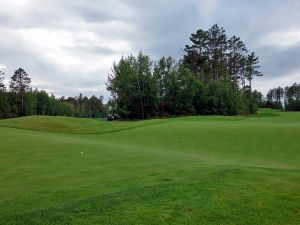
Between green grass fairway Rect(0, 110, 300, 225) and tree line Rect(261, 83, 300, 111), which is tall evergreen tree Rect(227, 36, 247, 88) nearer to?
tree line Rect(261, 83, 300, 111)

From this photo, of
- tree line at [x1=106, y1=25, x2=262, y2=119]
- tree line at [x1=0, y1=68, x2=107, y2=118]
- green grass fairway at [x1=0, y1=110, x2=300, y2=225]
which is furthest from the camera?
tree line at [x1=0, y1=68, x2=107, y2=118]

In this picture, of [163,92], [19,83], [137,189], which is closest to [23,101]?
[19,83]

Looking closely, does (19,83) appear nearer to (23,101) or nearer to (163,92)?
(23,101)

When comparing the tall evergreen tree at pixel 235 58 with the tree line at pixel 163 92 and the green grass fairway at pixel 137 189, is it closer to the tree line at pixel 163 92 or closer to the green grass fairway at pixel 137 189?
the tree line at pixel 163 92

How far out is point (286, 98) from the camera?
14738 cm

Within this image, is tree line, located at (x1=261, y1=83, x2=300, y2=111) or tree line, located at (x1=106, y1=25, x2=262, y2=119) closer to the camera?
tree line, located at (x1=106, y1=25, x2=262, y2=119)

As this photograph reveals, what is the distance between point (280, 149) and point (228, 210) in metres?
15.4

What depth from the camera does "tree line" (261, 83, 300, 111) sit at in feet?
329

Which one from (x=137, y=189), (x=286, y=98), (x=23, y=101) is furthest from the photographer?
(x=286, y=98)

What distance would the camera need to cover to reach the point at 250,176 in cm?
1007

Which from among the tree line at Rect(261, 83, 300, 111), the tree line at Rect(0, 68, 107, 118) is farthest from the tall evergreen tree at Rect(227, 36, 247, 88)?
the tree line at Rect(0, 68, 107, 118)

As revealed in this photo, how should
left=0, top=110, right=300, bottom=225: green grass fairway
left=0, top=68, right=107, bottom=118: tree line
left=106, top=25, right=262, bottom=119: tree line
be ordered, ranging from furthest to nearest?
left=0, top=68, right=107, bottom=118: tree line, left=106, top=25, right=262, bottom=119: tree line, left=0, top=110, right=300, bottom=225: green grass fairway

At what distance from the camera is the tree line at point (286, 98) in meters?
100

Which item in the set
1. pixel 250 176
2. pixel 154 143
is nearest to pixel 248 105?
pixel 154 143
